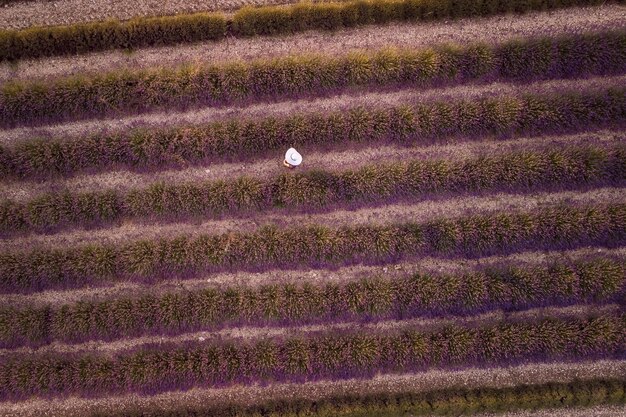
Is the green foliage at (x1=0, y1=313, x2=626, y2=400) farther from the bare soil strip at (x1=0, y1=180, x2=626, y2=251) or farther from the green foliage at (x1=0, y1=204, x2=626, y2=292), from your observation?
the bare soil strip at (x1=0, y1=180, x2=626, y2=251)

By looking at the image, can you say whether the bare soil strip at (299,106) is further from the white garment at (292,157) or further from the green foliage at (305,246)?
the green foliage at (305,246)

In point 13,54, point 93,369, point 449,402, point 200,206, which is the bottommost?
A: point 449,402

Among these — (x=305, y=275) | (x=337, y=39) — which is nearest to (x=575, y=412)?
(x=305, y=275)

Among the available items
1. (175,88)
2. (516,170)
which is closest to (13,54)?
(175,88)

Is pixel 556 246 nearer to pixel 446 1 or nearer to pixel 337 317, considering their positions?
pixel 337 317

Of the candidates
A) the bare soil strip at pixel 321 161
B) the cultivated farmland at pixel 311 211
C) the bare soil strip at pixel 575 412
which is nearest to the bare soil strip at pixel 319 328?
the cultivated farmland at pixel 311 211

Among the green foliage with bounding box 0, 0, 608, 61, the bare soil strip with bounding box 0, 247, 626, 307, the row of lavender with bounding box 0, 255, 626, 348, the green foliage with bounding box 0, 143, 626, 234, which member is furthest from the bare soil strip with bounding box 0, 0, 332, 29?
the row of lavender with bounding box 0, 255, 626, 348
